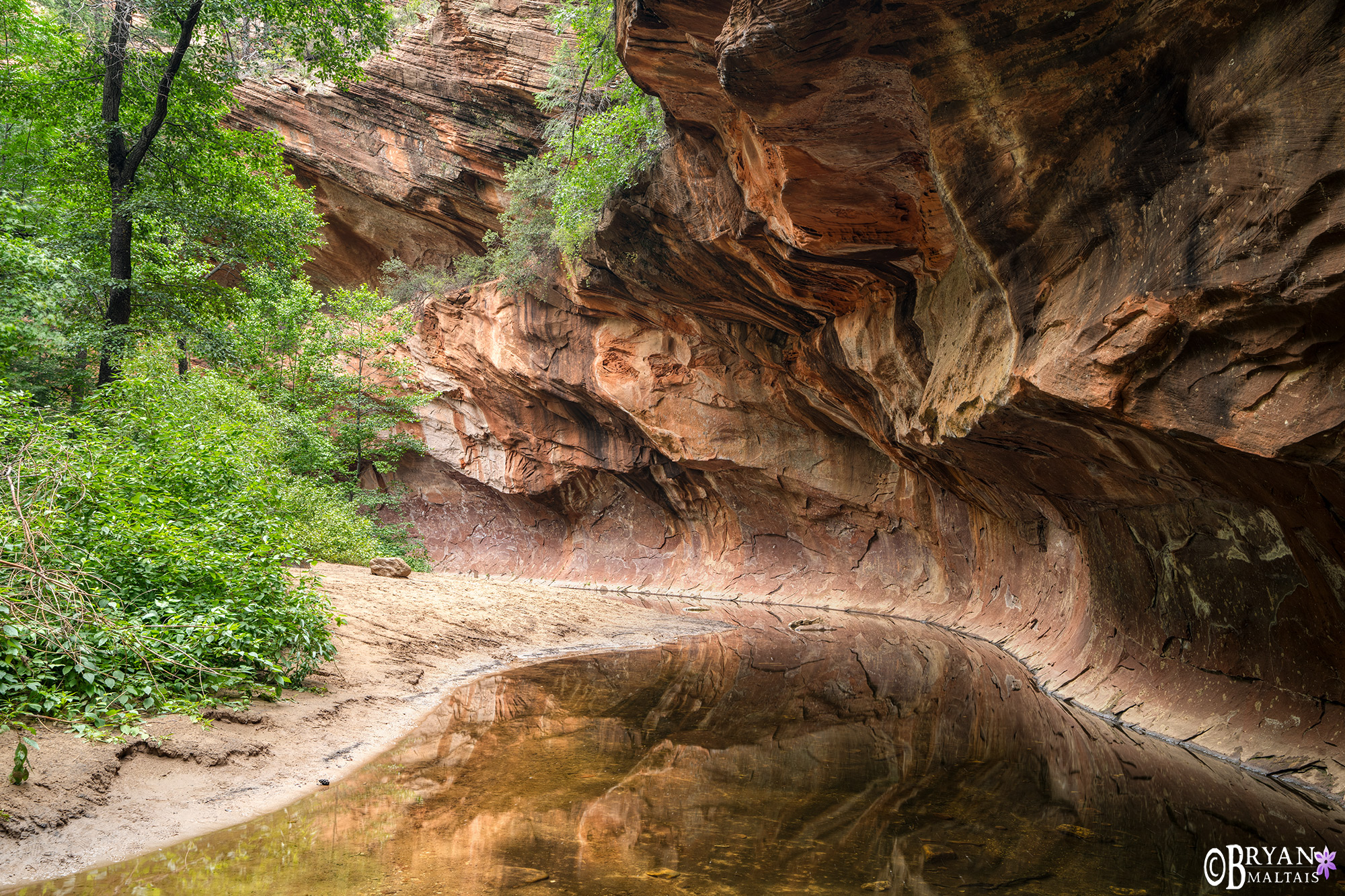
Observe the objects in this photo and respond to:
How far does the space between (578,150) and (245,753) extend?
11394 mm

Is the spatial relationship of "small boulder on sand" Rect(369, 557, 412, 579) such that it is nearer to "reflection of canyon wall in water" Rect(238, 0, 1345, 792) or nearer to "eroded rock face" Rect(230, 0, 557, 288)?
"reflection of canyon wall in water" Rect(238, 0, 1345, 792)

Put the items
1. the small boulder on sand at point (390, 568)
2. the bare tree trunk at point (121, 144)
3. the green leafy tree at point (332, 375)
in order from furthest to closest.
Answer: the green leafy tree at point (332, 375), the small boulder on sand at point (390, 568), the bare tree trunk at point (121, 144)

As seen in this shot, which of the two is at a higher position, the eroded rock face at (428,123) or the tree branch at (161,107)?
the eroded rock face at (428,123)

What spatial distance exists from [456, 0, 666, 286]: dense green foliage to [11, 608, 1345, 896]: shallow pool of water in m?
8.72

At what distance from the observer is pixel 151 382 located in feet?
30.0

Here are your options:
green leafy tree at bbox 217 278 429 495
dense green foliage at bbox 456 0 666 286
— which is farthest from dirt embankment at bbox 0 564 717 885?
green leafy tree at bbox 217 278 429 495

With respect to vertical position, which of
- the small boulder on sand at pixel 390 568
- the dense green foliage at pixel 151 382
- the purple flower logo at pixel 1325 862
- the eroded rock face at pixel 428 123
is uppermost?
the eroded rock face at pixel 428 123

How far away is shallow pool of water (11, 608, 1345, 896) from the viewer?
3.44 m

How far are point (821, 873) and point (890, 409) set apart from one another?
9.68 m

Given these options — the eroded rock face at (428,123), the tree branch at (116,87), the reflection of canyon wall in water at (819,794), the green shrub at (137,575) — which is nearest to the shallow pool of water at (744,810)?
the reflection of canyon wall in water at (819,794)

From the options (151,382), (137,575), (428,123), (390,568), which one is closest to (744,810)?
(137,575)

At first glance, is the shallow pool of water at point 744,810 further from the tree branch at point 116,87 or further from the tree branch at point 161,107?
the tree branch at point 116,87

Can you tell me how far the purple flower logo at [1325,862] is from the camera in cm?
382

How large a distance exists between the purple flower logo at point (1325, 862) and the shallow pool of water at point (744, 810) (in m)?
0.20
